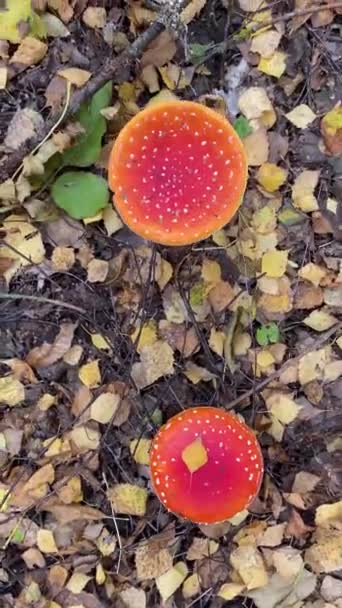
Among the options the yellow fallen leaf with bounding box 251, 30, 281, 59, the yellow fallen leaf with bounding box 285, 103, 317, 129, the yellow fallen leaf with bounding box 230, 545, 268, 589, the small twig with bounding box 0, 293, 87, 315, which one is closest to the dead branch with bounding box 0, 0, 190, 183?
the yellow fallen leaf with bounding box 251, 30, 281, 59

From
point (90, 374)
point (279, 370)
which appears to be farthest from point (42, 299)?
point (279, 370)

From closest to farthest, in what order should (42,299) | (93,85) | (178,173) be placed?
(178,173)
(93,85)
(42,299)

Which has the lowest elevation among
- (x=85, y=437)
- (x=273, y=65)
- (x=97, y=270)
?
(x=85, y=437)

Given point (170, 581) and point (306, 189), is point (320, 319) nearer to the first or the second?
point (306, 189)

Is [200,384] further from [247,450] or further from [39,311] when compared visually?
[39,311]

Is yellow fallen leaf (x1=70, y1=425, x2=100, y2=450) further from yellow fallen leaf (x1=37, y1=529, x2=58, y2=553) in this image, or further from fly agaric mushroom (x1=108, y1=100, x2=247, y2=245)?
fly agaric mushroom (x1=108, y1=100, x2=247, y2=245)

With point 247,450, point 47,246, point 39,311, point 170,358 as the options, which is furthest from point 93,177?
point 247,450

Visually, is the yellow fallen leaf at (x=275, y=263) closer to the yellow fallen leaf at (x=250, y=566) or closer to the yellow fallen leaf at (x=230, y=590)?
the yellow fallen leaf at (x=250, y=566)
